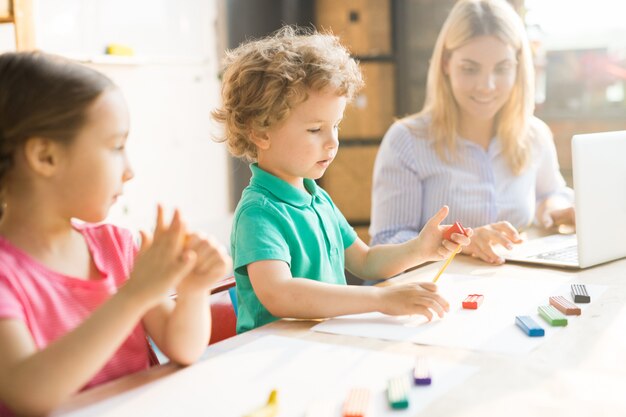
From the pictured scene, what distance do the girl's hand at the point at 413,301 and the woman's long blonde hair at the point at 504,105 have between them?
0.90 meters

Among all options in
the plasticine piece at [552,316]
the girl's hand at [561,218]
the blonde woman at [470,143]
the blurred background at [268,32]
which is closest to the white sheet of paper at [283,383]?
the plasticine piece at [552,316]

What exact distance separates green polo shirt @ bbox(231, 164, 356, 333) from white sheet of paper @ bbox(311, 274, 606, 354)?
0.15 m

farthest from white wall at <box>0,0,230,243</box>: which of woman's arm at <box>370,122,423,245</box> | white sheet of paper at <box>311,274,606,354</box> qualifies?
white sheet of paper at <box>311,274,606,354</box>

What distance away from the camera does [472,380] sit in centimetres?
82

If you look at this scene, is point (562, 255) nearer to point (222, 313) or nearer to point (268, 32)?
point (222, 313)

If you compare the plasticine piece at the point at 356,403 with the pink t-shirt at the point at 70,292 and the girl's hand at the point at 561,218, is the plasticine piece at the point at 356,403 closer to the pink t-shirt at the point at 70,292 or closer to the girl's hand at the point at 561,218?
the pink t-shirt at the point at 70,292

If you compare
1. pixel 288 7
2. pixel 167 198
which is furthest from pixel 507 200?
pixel 167 198

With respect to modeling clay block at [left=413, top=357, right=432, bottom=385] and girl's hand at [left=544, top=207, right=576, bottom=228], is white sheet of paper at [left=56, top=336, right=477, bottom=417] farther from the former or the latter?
girl's hand at [left=544, top=207, right=576, bottom=228]

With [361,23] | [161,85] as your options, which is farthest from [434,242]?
[161,85]

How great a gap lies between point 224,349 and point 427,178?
1.08m

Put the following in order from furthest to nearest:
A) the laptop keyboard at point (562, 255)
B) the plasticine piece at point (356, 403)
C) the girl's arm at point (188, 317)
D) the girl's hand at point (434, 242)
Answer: the laptop keyboard at point (562, 255)
the girl's hand at point (434, 242)
the girl's arm at point (188, 317)
the plasticine piece at point (356, 403)

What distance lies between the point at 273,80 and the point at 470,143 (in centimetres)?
89

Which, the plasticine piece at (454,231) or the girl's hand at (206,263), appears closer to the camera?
the girl's hand at (206,263)

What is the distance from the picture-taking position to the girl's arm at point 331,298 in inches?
42.3
